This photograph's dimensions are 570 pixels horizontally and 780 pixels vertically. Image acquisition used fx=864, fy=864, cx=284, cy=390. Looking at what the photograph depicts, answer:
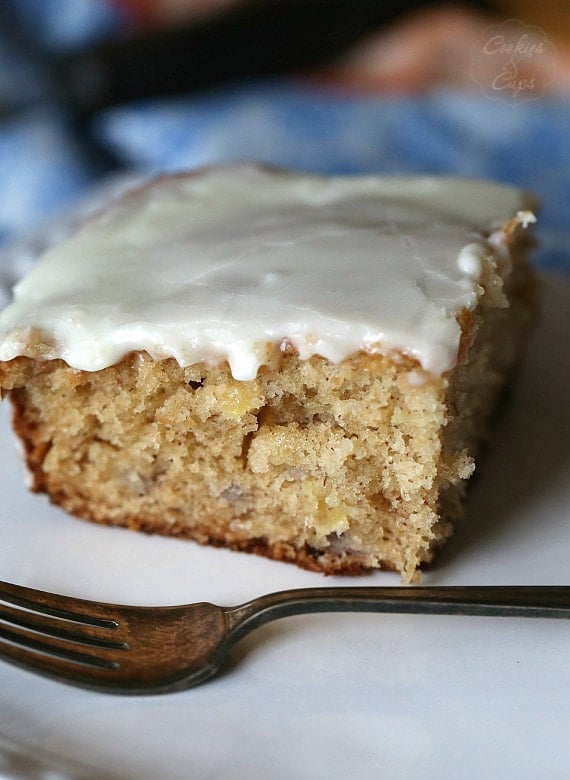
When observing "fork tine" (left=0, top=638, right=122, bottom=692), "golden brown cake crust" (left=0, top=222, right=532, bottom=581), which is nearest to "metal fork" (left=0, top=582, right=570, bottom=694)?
"fork tine" (left=0, top=638, right=122, bottom=692)

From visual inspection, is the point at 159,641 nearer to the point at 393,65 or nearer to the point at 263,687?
the point at 263,687

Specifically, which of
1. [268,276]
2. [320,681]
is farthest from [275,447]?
[320,681]

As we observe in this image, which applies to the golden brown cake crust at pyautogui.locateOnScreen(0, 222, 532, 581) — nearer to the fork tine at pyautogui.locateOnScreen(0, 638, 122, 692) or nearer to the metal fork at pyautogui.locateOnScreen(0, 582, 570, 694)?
the metal fork at pyautogui.locateOnScreen(0, 582, 570, 694)

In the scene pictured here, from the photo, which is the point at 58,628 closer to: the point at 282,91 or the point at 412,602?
the point at 412,602

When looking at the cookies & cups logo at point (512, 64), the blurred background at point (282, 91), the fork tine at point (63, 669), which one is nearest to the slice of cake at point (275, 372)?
the fork tine at point (63, 669)

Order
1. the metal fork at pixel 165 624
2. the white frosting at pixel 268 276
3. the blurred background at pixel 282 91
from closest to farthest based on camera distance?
the metal fork at pixel 165 624 < the white frosting at pixel 268 276 < the blurred background at pixel 282 91

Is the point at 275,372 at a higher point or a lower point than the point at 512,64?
higher

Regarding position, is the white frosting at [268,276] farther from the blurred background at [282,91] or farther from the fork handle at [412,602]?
the blurred background at [282,91]
